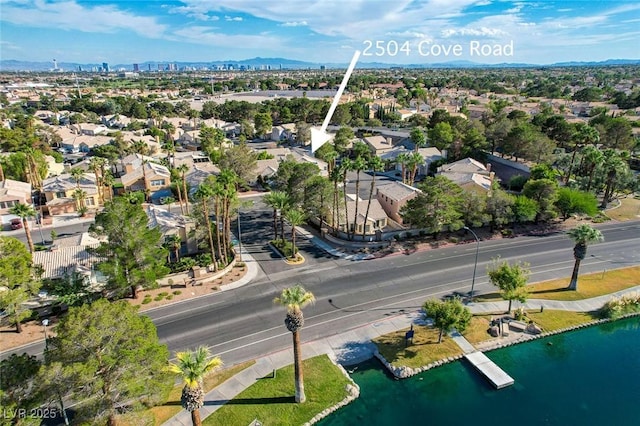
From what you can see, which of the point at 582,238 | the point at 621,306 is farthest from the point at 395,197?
the point at 621,306

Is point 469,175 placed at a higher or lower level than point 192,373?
higher

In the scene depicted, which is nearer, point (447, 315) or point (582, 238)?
point (447, 315)

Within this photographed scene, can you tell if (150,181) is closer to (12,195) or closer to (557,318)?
(12,195)

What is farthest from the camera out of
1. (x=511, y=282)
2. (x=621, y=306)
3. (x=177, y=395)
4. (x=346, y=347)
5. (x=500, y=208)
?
(x=500, y=208)

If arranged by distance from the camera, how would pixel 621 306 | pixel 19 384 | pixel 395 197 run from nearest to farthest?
pixel 19 384 < pixel 621 306 < pixel 395 197

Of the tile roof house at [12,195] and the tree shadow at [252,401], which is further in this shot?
the tile roof house at [12,195]

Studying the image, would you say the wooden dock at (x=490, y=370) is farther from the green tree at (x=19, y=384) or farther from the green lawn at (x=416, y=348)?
the green tree at (x=19, y=384)

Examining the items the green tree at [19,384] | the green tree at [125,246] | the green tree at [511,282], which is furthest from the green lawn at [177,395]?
the green tree at [511,282]
